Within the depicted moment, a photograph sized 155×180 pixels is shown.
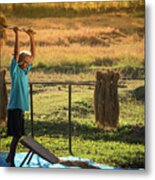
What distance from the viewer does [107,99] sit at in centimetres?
188

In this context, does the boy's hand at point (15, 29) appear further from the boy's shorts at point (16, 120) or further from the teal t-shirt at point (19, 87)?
the boy's shorts at point (16, 120)

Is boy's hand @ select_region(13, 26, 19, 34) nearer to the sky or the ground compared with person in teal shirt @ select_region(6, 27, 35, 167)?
nearer to the sky

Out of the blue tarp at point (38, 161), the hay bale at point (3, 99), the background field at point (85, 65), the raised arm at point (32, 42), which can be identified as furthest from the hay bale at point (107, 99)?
the hay bale at point (3, 99)

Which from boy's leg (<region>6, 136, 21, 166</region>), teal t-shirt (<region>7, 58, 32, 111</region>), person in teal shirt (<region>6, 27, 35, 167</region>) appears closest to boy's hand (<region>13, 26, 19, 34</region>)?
person in teal shirt (<region>6, 27, 35, 167</region>)

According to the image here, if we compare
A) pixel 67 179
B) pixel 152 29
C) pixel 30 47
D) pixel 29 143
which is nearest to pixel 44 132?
pixel 29 143

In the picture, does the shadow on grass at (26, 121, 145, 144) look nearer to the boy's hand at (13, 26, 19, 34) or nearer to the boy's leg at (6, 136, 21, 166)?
the boy's leg at (6, 136, 21, 166)

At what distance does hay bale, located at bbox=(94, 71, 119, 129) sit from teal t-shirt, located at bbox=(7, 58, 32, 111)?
0.29 metres

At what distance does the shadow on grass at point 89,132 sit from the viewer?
1854mm

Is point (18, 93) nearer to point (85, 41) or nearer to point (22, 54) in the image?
point (22, 54)

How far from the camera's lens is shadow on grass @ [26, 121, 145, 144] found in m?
1.85

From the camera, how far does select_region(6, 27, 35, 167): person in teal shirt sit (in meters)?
1.92

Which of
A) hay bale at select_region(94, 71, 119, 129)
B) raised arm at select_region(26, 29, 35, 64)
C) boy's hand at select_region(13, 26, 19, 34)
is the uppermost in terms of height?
boy's hand at select_region(13, 26, 19, 34)

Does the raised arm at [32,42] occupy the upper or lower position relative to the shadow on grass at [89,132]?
upper

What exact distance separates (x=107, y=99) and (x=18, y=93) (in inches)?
14.6
